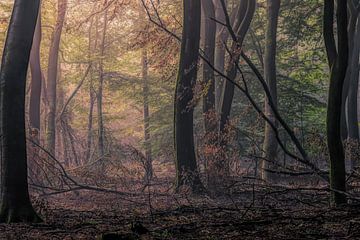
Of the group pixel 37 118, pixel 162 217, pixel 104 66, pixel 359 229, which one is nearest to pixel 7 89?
pixel 162 217

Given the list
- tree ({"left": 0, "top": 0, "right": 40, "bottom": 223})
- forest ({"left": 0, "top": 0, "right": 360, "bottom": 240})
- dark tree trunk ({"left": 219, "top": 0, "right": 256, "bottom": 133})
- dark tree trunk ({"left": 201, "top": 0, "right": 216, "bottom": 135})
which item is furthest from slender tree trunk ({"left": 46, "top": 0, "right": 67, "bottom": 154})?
tree ({"left": 0, "top": 0, "right": 40, "bottom": 223})

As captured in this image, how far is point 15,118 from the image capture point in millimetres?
8391

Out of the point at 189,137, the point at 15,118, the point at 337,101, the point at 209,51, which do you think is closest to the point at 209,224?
the point at 337,101

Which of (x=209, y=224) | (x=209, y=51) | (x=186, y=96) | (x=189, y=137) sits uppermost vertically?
(x=209, y=51)

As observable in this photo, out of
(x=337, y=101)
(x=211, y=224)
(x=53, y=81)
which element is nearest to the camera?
(x=211, y=224)

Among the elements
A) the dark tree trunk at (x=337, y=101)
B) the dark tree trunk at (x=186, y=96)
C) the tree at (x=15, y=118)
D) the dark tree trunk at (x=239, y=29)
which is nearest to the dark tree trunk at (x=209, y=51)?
the dark tree trunk at (x=239, y=29)

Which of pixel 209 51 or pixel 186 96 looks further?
pixel 209 51

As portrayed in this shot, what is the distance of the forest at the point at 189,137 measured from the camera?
6.82 meters

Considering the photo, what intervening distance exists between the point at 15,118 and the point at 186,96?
5.57 m

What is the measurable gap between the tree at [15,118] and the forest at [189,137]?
2cm

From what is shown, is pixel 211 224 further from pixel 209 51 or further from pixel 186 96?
pixel 209 51

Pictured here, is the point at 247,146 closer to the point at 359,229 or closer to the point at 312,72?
the point at 312,72

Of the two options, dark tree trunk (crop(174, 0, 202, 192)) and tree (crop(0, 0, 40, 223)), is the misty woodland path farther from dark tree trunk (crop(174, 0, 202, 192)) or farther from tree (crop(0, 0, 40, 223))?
dark tree trunk (crop(174, 0, 202, 192))

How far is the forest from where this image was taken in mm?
6816
